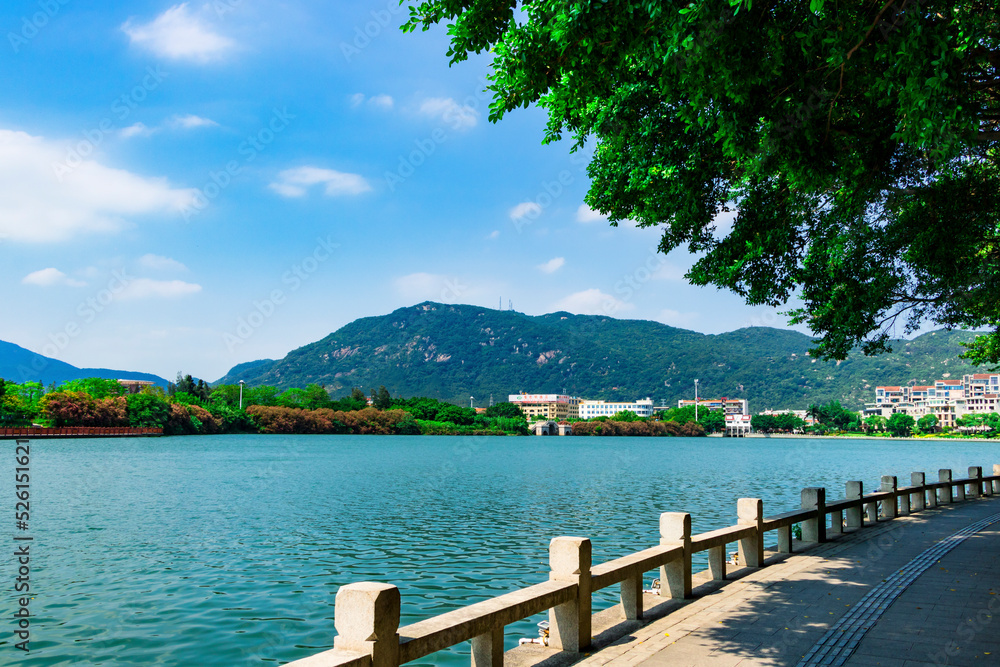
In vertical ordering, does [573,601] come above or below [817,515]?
above

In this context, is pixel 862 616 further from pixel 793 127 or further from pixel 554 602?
pixel 793 127

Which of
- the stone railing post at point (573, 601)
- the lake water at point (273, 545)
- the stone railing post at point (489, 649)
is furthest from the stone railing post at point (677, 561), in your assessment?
the lake water at point (273, 545)

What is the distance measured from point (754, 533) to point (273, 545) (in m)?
15.7

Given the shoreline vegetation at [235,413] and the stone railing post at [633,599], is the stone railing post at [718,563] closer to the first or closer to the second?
the stone railing post at [633,599]

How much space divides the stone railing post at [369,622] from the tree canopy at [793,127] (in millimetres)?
4991

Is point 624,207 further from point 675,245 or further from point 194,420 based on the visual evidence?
point 194,420

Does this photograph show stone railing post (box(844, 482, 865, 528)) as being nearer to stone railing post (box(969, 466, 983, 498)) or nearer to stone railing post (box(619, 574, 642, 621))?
stone railing post (box(619, 574, 642, 621))

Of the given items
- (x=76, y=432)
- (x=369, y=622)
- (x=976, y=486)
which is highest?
(x=369, y=622)

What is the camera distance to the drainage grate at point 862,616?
22.0 feet

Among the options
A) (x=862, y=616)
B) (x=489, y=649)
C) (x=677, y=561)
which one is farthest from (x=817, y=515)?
(x=489, y=649)

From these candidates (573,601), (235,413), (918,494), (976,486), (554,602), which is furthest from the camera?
(235,413)

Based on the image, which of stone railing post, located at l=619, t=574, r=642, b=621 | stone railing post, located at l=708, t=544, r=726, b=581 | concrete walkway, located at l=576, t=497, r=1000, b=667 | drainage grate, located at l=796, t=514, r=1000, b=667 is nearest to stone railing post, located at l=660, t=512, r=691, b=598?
concrete walkway, located at l=576, t=497, r=1000, b=667

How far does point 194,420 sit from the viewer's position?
123m

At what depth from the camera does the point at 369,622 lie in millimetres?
4695
